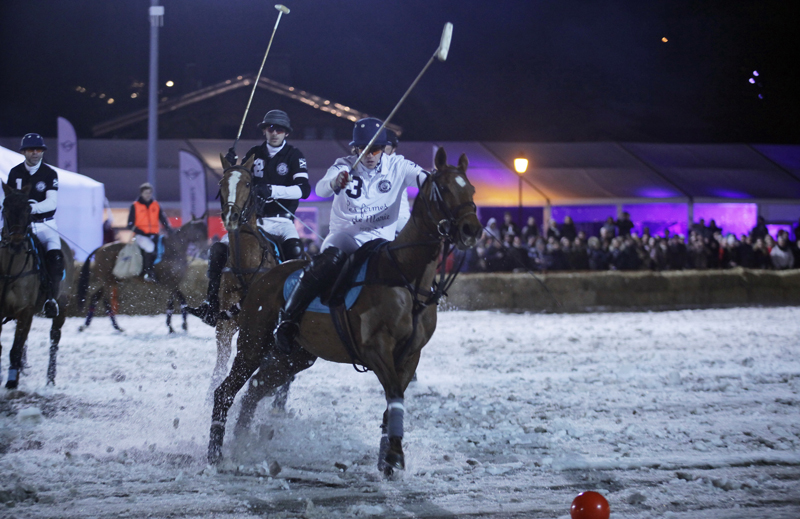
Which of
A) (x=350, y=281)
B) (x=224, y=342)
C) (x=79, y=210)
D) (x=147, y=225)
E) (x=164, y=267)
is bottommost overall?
(x=224, y=342)

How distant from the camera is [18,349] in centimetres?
814

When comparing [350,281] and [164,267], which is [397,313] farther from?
[164,267]

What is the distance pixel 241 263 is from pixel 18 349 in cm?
295

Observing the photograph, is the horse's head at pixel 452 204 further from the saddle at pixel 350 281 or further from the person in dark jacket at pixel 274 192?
the person in dark jacket at pixel 274 192

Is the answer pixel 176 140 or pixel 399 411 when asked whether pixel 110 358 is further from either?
pixel 176 140

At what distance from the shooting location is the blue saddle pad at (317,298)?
5.36 m

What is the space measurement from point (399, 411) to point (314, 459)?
0.93m

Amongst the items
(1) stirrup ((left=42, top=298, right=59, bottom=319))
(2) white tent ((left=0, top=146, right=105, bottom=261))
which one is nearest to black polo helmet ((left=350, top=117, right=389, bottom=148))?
(1) stirrup ((left=42, top=298, right=59, bottom=319))

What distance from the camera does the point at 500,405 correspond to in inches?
290

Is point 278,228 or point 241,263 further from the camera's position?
point 278,228

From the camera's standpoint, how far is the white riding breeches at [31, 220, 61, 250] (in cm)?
866

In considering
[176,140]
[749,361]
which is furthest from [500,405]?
[176,140]

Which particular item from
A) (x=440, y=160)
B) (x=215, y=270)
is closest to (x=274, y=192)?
(x=215, y=270)

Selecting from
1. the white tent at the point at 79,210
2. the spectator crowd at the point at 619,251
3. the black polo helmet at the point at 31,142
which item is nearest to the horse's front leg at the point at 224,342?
the black polo helmet at the point at 31,142
